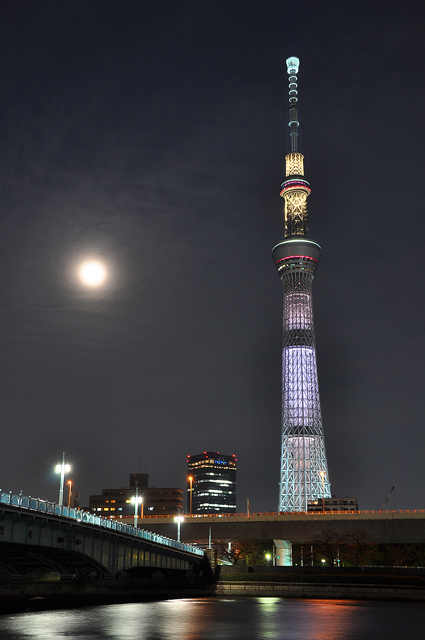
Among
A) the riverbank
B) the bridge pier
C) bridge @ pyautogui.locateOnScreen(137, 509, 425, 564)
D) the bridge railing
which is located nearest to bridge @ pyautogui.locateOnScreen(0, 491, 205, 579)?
the bridge railing

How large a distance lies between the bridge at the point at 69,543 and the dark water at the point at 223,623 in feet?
18.4

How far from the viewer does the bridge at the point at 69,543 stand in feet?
187

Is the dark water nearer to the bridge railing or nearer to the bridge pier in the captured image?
the bridge railing

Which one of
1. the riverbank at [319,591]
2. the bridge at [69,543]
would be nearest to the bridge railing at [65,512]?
the bridge at [69,543]

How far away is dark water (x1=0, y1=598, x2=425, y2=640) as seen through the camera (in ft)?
153

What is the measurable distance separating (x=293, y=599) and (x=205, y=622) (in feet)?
123

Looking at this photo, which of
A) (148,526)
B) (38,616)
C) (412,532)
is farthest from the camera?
(148,526)

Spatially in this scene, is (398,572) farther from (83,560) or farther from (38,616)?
(38,616)

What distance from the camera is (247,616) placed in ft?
204

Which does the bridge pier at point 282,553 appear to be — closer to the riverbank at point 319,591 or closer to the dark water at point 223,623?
the riverbank at point 319,591

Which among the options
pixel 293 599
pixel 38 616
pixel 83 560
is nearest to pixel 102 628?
pixel 38 616

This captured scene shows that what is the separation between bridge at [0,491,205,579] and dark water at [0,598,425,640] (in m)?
5.61

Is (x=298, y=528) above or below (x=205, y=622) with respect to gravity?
above

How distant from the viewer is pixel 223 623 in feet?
182
